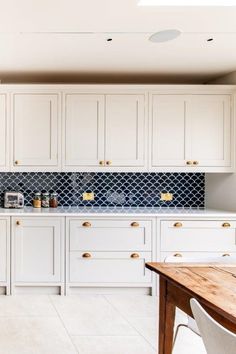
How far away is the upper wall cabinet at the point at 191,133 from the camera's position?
A: 4.25m

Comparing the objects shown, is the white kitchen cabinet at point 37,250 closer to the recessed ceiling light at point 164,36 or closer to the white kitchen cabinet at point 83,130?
the white kitchen cabinet at point 83,130

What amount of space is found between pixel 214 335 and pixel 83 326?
217 cm

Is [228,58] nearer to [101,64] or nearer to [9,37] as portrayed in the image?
[101,64]

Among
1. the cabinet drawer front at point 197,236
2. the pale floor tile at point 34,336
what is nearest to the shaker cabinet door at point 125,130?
the cabinet drawer front at point 197,236

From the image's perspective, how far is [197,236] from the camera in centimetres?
405

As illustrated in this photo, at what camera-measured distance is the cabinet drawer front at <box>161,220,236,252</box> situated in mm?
4051

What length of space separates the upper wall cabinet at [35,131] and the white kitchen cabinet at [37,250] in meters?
0.60

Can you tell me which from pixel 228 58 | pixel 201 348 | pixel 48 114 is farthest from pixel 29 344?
pixel 228 58

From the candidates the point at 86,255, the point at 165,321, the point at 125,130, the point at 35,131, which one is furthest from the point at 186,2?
the point at 86,255

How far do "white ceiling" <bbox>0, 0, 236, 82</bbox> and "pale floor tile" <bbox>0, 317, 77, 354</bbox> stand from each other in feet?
7.63

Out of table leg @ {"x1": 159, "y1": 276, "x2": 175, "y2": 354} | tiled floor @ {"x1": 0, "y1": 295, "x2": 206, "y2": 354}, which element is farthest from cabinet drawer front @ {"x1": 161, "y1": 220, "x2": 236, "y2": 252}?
table leg @ {"x1": 159, "y1": 276, "x2": 175, "y2": 354}

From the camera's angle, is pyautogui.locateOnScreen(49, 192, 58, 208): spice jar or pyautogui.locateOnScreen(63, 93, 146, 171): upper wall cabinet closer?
pyautogui.locateOnScreen(63, 93, 146, 171): upper wall cabinet

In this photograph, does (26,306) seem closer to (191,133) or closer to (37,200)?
(37,200)

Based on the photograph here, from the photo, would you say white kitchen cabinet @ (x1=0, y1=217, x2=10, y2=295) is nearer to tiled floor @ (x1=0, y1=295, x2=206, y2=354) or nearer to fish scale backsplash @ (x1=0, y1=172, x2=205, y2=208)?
tiled floor @ (x1=0, y1=295, x2=206, y2=354)
